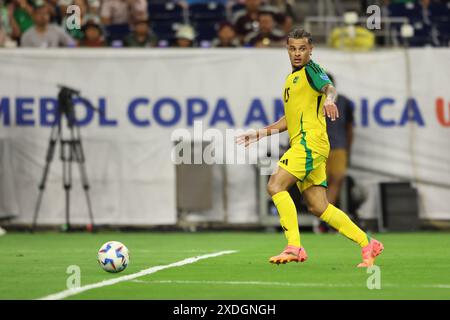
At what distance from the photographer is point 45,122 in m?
19.2

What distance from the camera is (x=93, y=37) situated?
2012cm

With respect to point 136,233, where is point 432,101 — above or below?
above

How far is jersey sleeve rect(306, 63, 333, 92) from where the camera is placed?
421 inches

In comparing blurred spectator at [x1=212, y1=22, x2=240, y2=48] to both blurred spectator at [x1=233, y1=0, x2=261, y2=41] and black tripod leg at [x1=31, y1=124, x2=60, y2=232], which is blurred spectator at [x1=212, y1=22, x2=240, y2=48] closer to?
blurred spectator at [x1=233, y1=0, x2=261, y2=41]

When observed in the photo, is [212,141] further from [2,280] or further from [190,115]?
[2,280]

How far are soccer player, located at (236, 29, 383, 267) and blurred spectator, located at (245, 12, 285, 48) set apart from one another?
9300mm

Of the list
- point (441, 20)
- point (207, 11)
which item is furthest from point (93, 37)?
point (441, 20)

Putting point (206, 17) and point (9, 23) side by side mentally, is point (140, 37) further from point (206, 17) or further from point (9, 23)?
point (9, 23)

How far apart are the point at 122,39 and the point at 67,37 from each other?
→ 1.47 m

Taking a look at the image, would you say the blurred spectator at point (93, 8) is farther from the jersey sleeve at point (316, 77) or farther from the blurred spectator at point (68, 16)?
the jersey sleeve at point (316, 77)

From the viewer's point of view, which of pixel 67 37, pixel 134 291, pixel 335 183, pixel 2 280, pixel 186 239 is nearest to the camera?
pixel 134 291

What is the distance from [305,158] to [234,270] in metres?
1.24

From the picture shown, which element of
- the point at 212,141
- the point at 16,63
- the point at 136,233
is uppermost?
the point at 16,63
